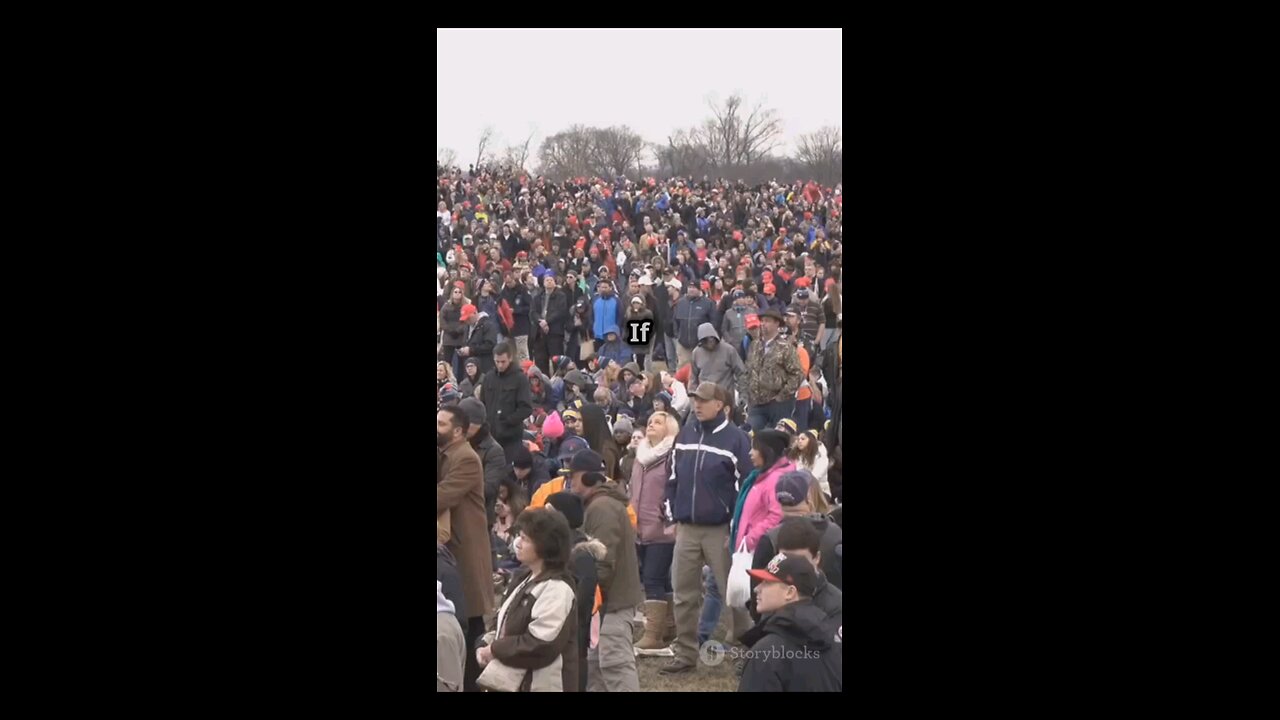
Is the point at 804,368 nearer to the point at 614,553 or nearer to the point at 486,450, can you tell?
the point at 614,553

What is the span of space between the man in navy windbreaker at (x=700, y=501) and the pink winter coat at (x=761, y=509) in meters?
0.11

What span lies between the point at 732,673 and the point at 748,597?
51cm

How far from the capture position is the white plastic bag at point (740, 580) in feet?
29.2

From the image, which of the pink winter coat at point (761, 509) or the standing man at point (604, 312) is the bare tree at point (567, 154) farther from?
the pink winter coat at point (761, 509)

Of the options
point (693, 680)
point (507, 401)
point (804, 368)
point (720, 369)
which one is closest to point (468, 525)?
point (507, 401)

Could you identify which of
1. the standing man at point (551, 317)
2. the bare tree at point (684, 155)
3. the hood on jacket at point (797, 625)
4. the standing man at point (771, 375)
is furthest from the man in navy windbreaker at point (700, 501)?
the bare tree at point (684, 155)

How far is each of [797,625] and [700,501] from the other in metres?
1.41

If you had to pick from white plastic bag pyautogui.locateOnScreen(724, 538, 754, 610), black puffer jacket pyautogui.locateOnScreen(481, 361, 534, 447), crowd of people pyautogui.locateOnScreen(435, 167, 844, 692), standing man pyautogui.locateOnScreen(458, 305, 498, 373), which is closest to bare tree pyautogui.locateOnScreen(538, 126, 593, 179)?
crowd of people pyautogui.locateOnScreen(435, 167, 844, 692)

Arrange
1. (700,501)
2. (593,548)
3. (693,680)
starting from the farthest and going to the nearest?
1. (700,501)
2. (693,680)
3. (593,548)

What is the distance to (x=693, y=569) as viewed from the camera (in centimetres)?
909

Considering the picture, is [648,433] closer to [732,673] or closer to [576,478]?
[576,478]

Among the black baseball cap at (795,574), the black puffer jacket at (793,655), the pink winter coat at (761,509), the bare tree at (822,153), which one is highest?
the bare tree at (822,153)

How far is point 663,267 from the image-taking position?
9.71 metres

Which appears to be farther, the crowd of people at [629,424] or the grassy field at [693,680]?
the grassy field at [693,680]
